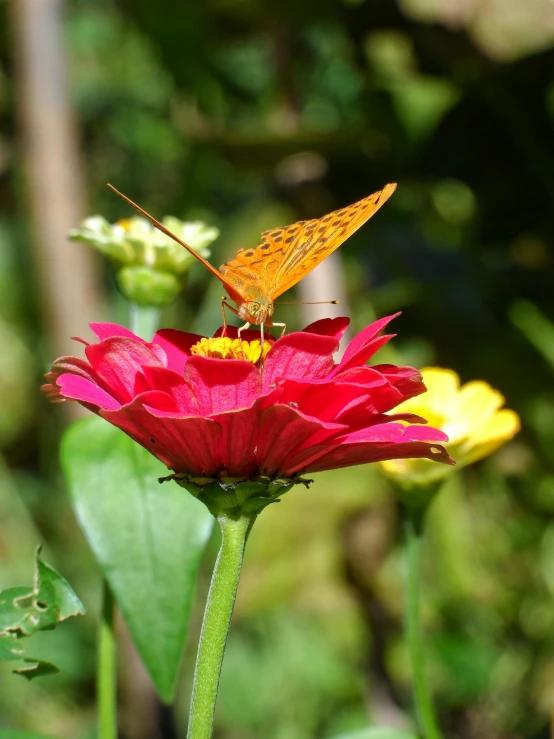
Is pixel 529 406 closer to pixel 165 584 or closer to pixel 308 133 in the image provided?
pixel 308 133

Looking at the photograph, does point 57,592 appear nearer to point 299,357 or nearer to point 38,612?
point 38,612

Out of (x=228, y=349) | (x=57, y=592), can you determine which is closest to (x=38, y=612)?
(x=57, y=592)

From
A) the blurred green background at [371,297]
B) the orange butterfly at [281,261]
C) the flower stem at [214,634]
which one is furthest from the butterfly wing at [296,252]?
the blurred green background at [371,297]

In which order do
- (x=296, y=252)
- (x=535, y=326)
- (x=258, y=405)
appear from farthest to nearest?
(x=535, y=326)
(x=296, y=252)
(x=258, y=405)

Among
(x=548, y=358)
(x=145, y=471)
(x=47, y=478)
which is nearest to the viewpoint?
(x=145, y=471)

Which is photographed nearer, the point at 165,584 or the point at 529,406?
the point at 165,584

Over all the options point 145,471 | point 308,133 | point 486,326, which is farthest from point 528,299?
point 145,471
